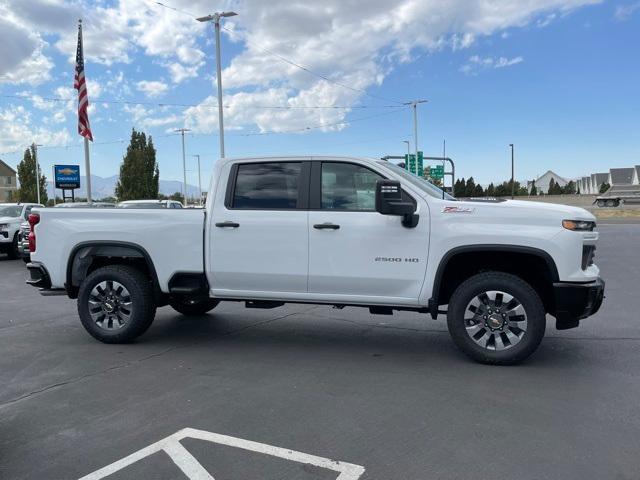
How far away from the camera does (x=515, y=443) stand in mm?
3492

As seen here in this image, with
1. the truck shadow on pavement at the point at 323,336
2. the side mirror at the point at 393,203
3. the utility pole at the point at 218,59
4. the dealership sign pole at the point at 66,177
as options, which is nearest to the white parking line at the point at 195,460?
the truck shadow on pavement at the point at 323,336

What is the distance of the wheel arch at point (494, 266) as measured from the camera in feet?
16.2

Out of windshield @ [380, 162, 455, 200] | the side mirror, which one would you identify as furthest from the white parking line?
windshield @ [380, 162, 455, 200]

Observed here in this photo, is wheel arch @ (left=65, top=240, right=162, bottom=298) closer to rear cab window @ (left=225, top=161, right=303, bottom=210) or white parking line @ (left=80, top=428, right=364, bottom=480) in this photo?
rear cab window @ (left=225, top=161, right=303, bottom=210)

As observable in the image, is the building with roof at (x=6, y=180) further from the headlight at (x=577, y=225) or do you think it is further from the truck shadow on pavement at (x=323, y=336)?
the headlight at (x=577, y=225)

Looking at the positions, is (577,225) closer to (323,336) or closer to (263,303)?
(323,336)

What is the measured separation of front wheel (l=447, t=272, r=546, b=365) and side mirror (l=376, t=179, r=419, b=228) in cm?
82

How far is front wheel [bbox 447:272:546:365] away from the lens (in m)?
4.93

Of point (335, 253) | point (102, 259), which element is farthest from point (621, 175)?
point (102, 259)

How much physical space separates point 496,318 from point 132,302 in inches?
150

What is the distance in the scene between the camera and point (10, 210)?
1780 cm

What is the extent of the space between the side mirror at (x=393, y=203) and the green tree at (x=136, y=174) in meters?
52.9

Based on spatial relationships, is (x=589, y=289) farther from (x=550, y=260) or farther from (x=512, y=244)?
(x=512, y=244)

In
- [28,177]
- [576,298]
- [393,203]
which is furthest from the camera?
[28,177]
